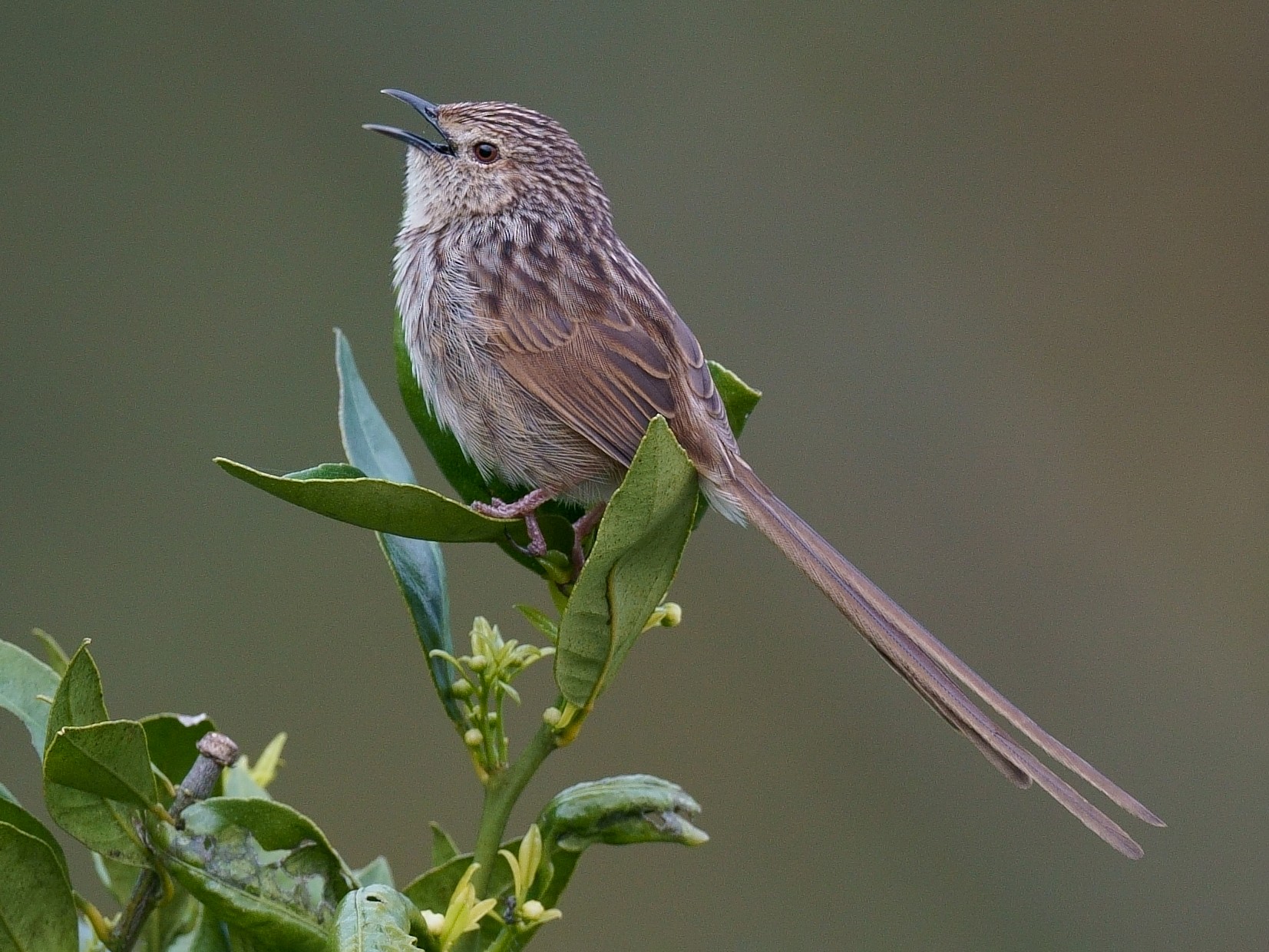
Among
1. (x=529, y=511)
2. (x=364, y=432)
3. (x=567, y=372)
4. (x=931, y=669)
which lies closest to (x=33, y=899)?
(x=364, y=432)

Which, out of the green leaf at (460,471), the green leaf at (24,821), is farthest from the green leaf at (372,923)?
the green leaf at (460,471)

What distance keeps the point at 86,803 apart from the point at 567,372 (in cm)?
168

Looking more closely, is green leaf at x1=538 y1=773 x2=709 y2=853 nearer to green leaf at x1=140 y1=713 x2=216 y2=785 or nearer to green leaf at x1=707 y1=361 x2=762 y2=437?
green leaf at x1=140 y1=713 x2=216 y2=785

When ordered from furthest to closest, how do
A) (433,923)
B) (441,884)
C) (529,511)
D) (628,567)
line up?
1. (529,511)
2. (441,884)
3. (628,567)
4. (433,923)

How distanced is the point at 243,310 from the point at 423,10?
2.05 meters

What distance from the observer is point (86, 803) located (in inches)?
71.3

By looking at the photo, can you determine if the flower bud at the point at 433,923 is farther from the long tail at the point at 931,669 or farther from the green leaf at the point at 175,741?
the long tail at the point at 931,669

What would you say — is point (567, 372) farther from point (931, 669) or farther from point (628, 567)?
point (628, 567)

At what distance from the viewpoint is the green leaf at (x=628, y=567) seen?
183 cm

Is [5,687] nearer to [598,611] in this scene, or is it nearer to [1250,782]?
[598,611]

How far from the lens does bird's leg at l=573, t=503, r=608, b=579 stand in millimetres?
2619

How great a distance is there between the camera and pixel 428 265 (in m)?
3.64

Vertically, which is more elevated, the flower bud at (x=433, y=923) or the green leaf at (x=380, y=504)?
the green leaf at (x=380, y=504)

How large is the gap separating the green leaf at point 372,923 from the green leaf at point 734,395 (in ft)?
3.82
